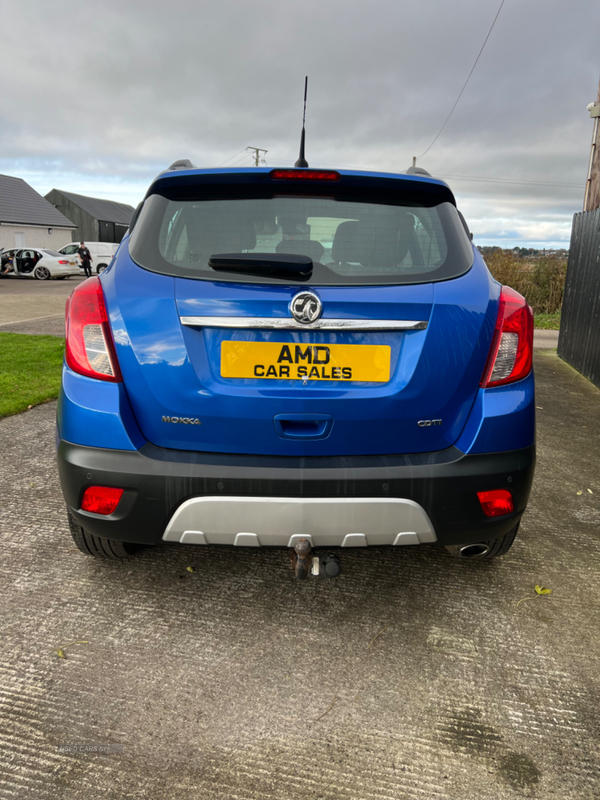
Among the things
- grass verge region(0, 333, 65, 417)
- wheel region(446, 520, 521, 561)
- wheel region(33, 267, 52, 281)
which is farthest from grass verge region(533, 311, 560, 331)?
wheel region(33, 267, 52, 281)

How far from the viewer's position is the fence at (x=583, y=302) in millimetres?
7176

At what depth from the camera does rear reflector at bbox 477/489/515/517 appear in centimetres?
209

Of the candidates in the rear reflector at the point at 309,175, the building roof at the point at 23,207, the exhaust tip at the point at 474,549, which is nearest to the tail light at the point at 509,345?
the exhaust tip at the point at 474,549

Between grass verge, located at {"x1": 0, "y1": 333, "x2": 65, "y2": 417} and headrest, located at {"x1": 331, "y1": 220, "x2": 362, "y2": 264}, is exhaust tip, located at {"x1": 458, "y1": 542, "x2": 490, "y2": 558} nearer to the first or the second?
headrest, located at {"x1": 331, "y1": 220, "x2": 362, "y2": 264}

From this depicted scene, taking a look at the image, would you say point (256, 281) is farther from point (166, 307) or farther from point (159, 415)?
point (159, 415)

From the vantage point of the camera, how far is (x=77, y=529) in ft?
8.27

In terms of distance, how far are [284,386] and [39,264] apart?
1124 inches

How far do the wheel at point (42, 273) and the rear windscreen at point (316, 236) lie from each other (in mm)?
27928

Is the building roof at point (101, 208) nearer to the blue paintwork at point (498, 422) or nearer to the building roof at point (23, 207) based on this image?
the building roof at point (23, 207)

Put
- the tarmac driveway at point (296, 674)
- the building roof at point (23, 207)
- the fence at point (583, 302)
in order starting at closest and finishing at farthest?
the tarmac driveway at point (296, 674), the fence at point (583, 302), the building roof at point (23, 207)

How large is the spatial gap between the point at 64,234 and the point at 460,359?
50.8 meters

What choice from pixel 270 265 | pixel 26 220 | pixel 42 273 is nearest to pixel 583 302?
pixel 270 265

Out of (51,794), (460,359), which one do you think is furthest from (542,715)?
(51,794)

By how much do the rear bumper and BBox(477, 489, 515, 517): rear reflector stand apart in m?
0.03
